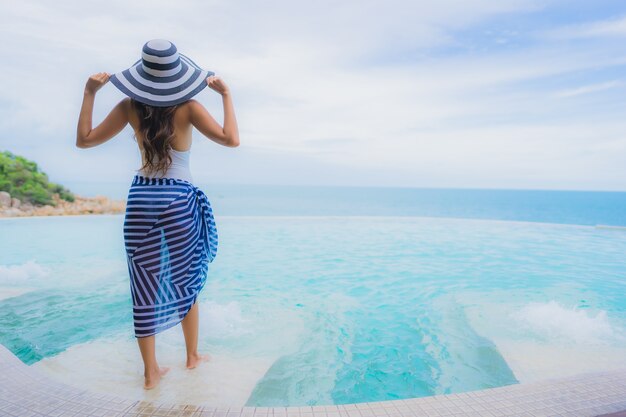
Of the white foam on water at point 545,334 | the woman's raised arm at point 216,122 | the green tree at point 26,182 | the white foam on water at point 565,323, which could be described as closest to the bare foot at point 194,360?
the woman's raised arm at point 216,122

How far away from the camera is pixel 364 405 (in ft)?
5.68

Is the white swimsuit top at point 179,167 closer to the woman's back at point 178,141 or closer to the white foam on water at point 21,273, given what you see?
the woman's back at point 178,141

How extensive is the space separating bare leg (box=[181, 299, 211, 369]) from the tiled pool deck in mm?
441

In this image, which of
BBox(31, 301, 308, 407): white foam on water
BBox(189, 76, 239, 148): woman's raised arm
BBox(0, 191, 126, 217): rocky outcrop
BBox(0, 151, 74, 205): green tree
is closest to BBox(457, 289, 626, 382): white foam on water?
BBox(31, 301, 308, 407): white foam on water

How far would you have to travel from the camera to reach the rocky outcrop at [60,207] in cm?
1073

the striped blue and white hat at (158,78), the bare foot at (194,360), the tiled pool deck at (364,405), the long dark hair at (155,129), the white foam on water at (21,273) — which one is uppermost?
the striped blue and white hat at (158,78)

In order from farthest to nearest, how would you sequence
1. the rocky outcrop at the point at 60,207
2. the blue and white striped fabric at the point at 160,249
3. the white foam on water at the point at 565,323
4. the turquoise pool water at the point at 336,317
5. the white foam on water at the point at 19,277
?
1. the rocky outcrop at the point at 60,207
2. the white foam on water at the point at 19,277
3. the white foam on water at the point at 565,323
4. the turquoise pool water at the point at 336,317
5. the blue and white striped fabric at the point at 160,249

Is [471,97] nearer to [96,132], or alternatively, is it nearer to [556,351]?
[556,351]

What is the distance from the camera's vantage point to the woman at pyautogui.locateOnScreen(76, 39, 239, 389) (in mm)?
1780

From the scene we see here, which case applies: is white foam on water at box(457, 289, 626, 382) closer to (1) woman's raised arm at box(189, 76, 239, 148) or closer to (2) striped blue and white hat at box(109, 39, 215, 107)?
(1) woman's raised arm at box(189, 76, 239, 148)

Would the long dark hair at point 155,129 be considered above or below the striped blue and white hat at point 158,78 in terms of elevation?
below

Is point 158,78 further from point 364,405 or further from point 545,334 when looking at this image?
point 545,334

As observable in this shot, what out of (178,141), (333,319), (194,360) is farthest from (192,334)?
(333,319)

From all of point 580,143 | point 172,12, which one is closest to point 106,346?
point 172,12
